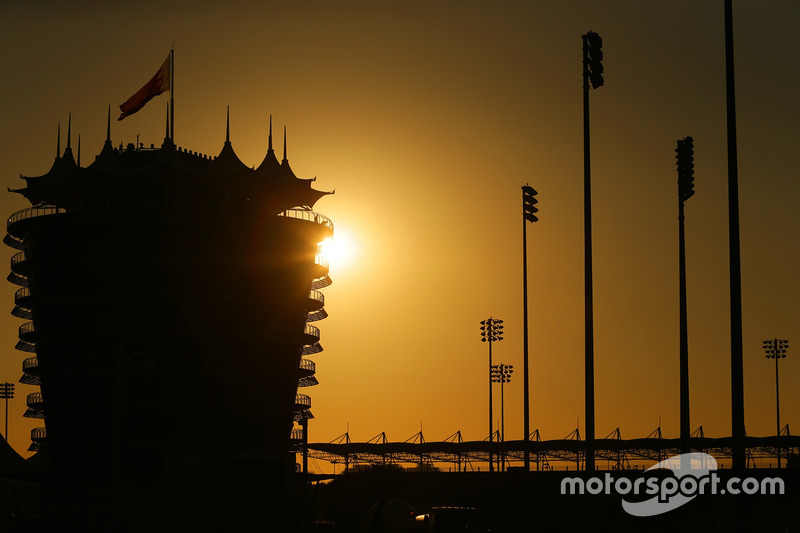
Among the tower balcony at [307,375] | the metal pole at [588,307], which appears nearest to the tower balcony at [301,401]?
the tower balcony at [307,375]

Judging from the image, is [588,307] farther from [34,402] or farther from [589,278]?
[34,402]

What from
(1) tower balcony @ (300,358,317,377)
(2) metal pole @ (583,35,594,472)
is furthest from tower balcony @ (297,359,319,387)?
(2) metal pole @ (583,35,594,472)

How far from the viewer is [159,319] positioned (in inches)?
4119

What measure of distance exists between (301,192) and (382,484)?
40.7 metres

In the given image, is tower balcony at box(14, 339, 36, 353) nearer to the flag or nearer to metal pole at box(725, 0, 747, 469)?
the flag

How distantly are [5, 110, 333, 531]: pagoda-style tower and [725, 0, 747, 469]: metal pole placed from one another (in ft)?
227

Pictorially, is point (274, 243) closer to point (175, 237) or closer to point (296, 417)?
point (175, 237)

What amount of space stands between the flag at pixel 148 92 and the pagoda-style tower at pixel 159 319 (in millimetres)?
15460

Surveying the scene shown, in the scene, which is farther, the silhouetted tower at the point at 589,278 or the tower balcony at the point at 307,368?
the tower balcony at the point at 307,368

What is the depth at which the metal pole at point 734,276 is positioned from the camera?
3744cm

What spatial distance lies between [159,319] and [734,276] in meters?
74.2

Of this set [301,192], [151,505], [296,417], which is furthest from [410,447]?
[151,505]

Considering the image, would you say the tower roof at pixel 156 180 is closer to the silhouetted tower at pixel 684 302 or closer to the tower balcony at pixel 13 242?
the tower balcony at pixel 13 242

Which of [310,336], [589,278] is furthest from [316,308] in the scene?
[589,278]
